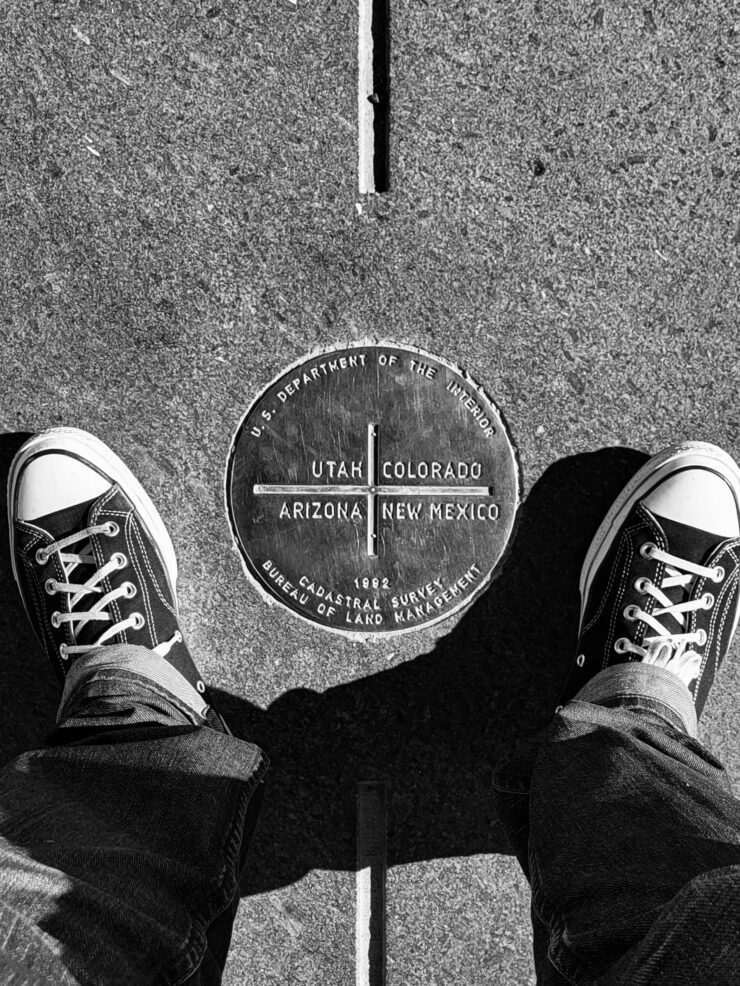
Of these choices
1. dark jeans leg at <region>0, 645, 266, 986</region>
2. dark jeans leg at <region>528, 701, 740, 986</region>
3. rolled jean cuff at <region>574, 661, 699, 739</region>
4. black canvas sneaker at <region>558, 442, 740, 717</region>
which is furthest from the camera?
black canvas sneaker at <region>558, 442, 740, 717</region>

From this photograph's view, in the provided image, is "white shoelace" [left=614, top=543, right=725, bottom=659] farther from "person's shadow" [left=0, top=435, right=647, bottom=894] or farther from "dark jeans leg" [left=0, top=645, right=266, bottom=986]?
"dark jeans leg" [left=0, top=645, right=266, bottom=986]

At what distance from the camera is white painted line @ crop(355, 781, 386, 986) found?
6.85 feet

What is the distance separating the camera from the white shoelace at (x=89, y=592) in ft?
6.77

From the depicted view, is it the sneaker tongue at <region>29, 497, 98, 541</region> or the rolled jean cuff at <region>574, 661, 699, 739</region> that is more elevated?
the sneaker tongue at <region>29, 497, 98, 541</region>

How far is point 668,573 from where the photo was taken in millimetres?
2062

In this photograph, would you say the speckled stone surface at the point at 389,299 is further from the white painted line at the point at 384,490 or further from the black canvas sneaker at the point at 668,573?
the white painted line at the point at 384,490

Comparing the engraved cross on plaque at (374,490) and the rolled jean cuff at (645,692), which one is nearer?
the rolled jean cuff at (645,692)

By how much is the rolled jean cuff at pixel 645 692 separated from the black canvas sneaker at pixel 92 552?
3.39 ft

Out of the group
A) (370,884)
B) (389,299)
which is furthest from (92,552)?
(370,884)

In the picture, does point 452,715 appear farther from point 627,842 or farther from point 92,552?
point 92,552

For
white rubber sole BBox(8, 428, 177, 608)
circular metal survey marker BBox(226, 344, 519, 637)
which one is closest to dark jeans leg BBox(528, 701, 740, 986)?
circular metal survey marker BBox(226, 344, 519, 637)

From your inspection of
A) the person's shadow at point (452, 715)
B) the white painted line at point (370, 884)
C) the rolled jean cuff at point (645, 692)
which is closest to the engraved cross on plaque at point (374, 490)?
the person's shadow at point (452, 715)

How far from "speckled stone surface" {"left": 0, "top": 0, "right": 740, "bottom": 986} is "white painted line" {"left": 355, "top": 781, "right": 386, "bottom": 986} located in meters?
0.03

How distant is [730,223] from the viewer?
204cm
